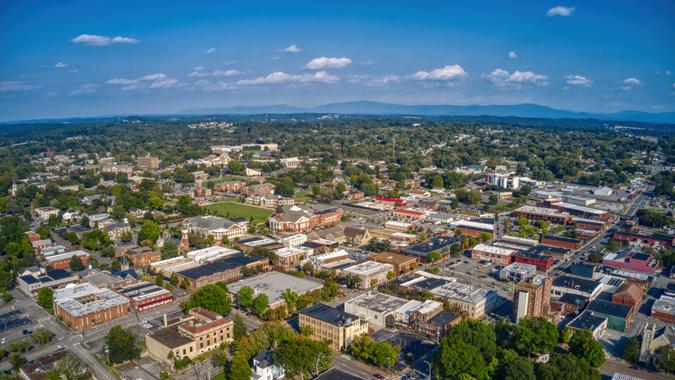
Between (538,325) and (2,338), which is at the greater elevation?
(538,325)

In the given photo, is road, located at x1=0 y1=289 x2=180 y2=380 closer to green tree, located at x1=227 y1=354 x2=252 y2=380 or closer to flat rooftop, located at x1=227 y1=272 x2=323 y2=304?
flat rooftop, located at x1=227 y1=272 x2=323 y2=304

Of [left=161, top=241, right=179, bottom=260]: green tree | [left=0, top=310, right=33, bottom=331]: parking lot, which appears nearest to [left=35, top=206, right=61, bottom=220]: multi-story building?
[left=161, top=241, right=179, bottom=260]: green tree

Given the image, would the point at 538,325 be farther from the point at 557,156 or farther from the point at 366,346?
the point at 557,156

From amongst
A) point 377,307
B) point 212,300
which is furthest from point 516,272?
point 212,300

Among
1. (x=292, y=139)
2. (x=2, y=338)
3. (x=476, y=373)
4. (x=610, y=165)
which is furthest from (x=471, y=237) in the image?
(x=292, y=139)

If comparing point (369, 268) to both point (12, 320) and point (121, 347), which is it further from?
point (12, 320)

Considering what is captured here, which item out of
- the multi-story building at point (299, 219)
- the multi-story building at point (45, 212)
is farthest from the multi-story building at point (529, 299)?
the multi-story building at point (45, 212)
